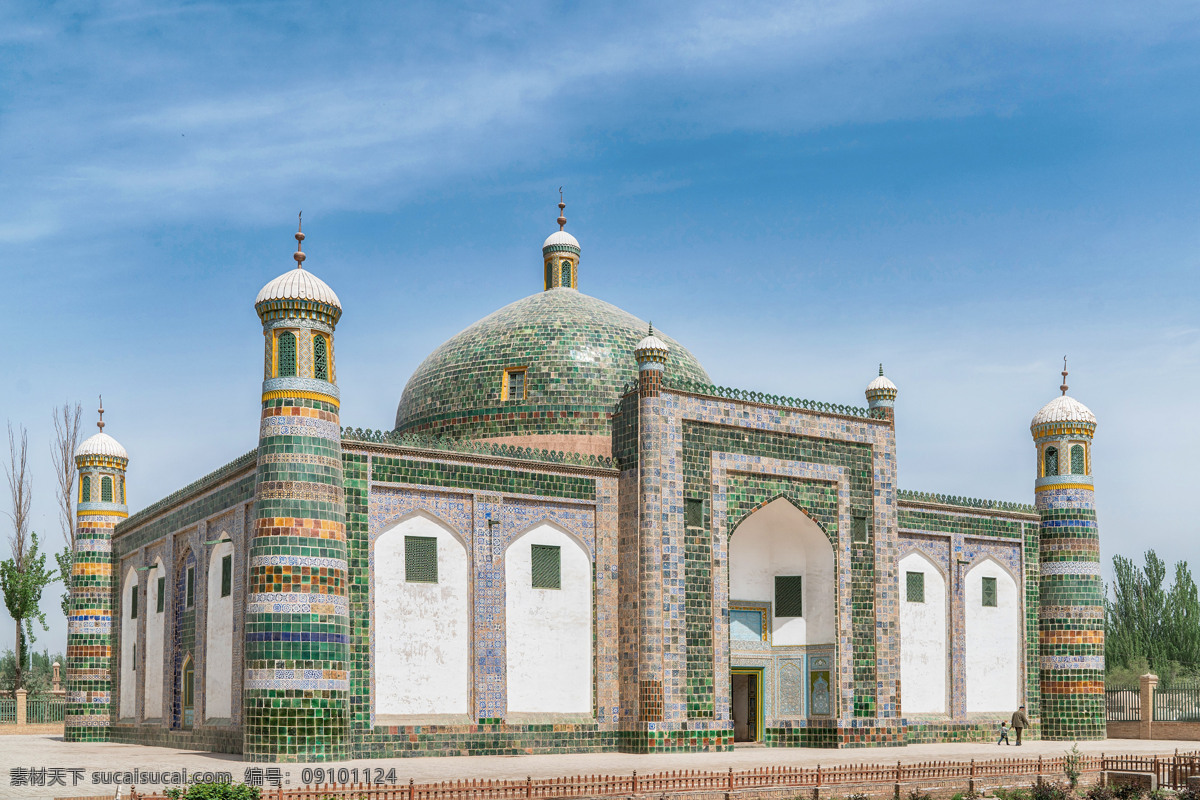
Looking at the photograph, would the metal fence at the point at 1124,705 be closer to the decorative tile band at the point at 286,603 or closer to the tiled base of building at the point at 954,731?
the tiled base of building at the point at 954,731

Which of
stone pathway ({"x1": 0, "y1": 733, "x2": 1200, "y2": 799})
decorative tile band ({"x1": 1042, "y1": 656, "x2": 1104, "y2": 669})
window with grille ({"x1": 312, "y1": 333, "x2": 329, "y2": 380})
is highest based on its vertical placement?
window with grille ({"x1": 312, "y1": 333, "x2": 329, "y2": 380})

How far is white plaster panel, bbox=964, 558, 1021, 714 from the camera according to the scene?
29.1m

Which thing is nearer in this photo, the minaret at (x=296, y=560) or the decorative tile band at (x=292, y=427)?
the minaret at (x=296, y=560)

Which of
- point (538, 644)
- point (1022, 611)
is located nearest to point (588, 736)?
point (538, 644)

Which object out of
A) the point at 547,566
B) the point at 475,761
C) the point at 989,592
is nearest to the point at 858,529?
the point at 989,592

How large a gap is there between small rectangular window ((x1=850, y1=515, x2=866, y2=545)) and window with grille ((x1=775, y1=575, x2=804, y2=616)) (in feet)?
4.56

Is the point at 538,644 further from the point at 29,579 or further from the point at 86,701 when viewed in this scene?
the point at 29,579

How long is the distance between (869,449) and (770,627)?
4.28 meters

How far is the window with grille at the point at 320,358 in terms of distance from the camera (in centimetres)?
2109

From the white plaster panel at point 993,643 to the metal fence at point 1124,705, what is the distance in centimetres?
456

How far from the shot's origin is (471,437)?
27562 millimetres

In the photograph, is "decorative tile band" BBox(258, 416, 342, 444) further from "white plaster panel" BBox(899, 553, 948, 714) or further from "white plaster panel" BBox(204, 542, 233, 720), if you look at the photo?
"white plaster panel" BBox(899, 553, 948, 714)

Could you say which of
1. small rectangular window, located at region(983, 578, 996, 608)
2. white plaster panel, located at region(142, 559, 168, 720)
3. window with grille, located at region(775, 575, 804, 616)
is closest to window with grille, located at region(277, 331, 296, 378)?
white plaster panel, located at region(142, 559, 168, 720)

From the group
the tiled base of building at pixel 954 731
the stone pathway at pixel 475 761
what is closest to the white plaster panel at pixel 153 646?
the stone pathway at pixel 475 761
